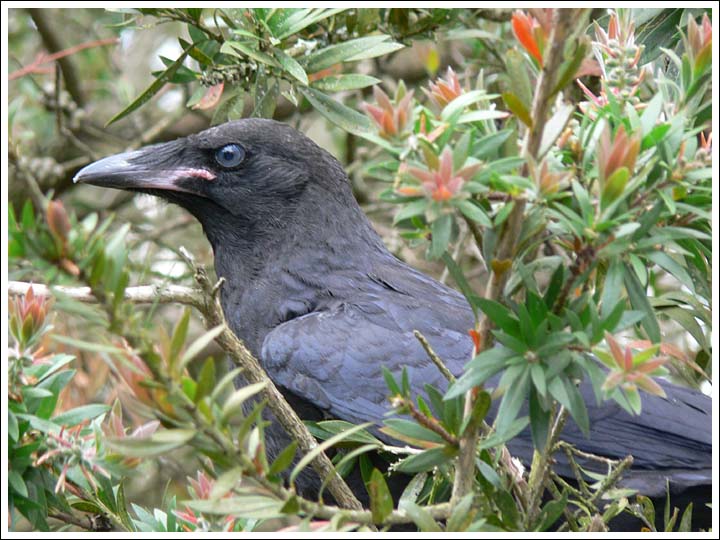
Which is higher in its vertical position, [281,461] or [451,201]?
[451,201]

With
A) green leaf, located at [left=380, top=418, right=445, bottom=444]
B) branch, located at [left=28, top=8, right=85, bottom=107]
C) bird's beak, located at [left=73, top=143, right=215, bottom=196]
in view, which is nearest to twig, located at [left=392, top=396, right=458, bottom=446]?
green leaf, located at [left=380, top=418, right=445, bottom=444]

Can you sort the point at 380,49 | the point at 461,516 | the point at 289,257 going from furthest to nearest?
→ the point at 289,257, the point at 380,49, the point at 461,516

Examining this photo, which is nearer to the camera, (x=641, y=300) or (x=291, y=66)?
(x=641, y=300)

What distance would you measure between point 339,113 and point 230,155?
680mm

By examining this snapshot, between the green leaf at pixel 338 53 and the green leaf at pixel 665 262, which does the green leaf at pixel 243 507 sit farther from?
the green leaf at pixel 338 53

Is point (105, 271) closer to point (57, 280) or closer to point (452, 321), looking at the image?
point (57, 280)

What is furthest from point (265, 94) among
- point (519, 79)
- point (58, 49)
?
point (58, 49)

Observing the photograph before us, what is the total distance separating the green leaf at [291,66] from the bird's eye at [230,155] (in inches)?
24.5

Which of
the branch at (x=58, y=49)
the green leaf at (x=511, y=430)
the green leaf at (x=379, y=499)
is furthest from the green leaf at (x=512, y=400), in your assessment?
the branch at (x=58, y=49)

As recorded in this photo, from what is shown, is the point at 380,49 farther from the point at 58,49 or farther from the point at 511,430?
the point at 58,49

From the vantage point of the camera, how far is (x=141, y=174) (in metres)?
3.69

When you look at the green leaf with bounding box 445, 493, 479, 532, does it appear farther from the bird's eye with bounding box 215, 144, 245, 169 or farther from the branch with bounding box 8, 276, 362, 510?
the bird's eye with bounding box 215, 144, 245, 169

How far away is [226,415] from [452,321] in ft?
6.29

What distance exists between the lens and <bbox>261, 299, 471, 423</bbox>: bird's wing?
3434mm
